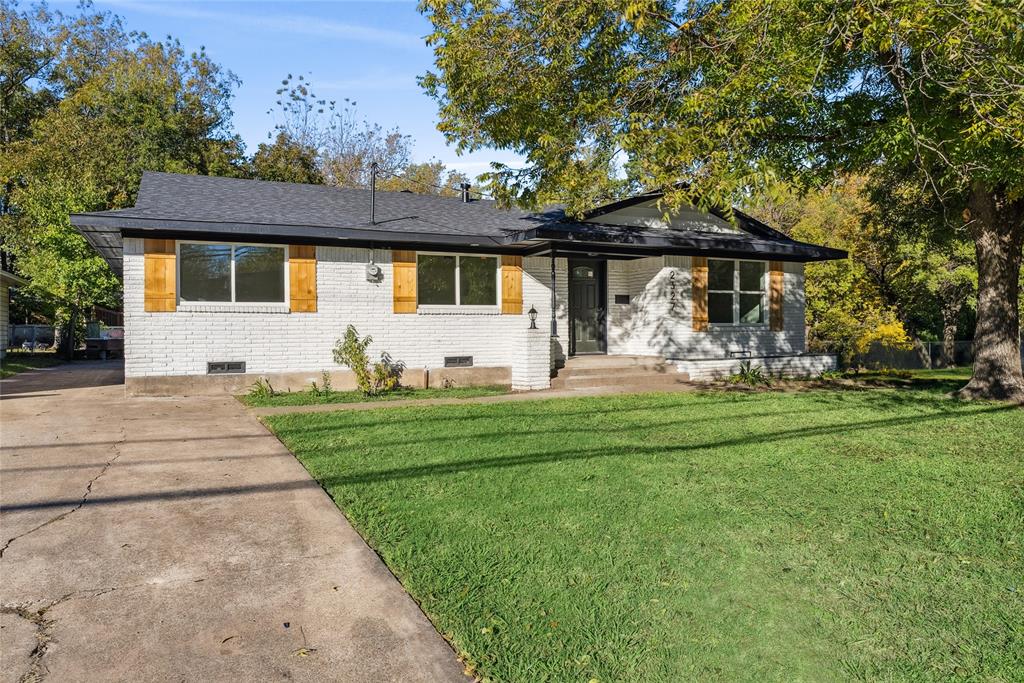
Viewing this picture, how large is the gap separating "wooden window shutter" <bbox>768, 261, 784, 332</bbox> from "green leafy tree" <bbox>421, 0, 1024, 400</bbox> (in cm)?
433

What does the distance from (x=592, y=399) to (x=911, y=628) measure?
8.08 metres

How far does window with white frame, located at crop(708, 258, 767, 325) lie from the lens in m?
15.3

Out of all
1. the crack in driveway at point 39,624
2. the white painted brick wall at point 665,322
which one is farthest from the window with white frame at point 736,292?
the crack in driveway at point 39,624

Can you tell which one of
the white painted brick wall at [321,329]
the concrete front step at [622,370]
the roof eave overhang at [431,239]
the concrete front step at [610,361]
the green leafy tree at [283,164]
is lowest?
the concrete front step at [622,370]

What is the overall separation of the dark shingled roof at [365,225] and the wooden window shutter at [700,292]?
1.33ft

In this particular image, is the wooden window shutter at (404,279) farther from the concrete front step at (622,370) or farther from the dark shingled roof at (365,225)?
the concrete front step at (622,370)

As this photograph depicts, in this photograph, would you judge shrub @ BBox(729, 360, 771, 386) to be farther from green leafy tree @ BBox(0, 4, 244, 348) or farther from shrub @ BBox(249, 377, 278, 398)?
green leafy tree @ BBox(0, 4, 244, 348)

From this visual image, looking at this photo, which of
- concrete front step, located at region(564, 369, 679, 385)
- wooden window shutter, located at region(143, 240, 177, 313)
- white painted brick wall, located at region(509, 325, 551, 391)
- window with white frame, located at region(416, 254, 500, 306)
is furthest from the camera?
window with white frame, located at region(416, 254, 500, 306)

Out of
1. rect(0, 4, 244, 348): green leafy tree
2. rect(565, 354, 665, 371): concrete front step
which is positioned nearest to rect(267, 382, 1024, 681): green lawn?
rect(565, 354, 665, 371): concrete front step

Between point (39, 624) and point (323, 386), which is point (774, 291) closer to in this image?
point (323, 386)

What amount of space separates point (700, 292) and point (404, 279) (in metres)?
6.62

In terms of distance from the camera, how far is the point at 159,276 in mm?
11297

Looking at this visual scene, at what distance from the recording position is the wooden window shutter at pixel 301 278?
1220 cm

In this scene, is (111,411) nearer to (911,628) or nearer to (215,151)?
(911,628)
